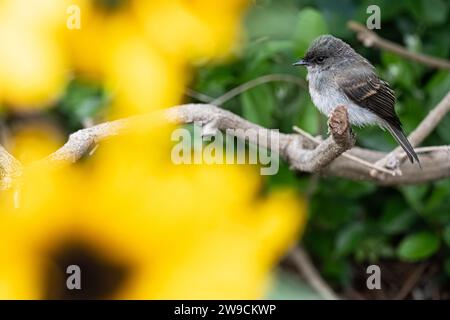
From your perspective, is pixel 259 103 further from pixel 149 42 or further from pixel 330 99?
pixel 330 99

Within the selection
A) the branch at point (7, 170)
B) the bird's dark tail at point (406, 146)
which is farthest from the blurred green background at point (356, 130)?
the branch at point (7, 170)

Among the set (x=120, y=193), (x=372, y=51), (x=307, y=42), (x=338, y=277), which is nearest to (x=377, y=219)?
(x=338, y=277)

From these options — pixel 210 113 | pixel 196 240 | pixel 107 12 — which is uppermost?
pixel 107 12

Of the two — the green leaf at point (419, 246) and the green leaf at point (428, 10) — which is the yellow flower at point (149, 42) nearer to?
the green leaf at point (428, 10)

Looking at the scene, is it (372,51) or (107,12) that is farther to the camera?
(372,51)

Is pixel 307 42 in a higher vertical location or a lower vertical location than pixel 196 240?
higher

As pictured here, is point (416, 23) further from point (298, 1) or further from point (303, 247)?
point (303, 247)
